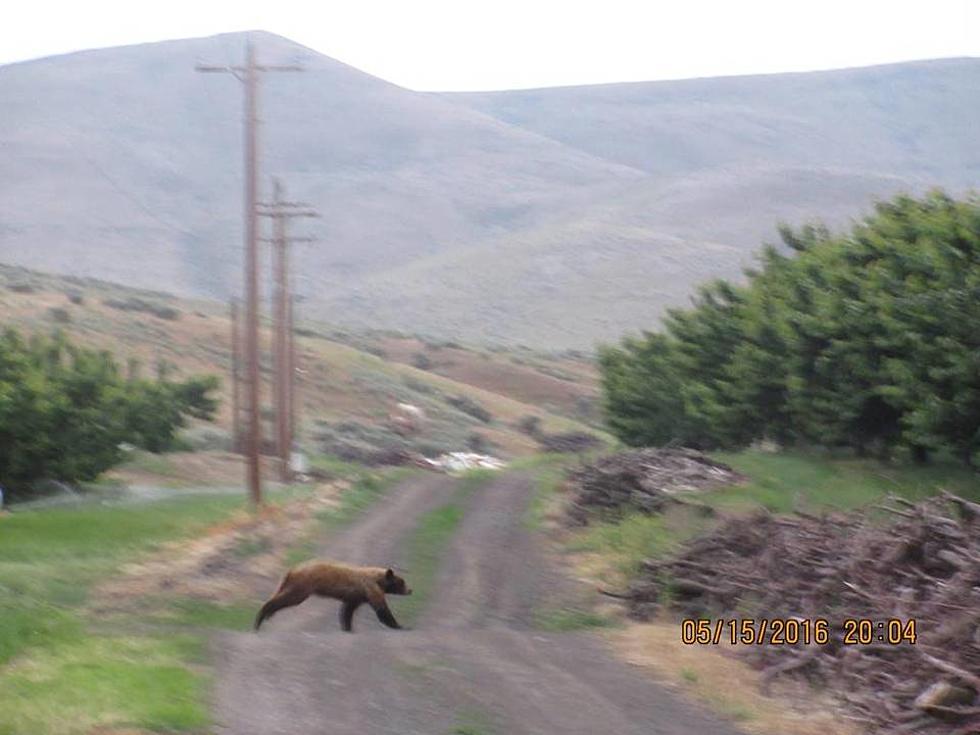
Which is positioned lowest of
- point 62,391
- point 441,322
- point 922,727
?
point 441,322

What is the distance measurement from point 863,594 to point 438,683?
3.38 metres

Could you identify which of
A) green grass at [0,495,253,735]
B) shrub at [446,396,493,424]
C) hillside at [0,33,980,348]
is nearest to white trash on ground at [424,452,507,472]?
shrub at [446,396,493,424]

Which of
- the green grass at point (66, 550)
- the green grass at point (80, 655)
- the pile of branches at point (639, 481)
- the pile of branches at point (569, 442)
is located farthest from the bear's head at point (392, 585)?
the pile of branches at point (569, 442)

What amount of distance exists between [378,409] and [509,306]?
60597 mm

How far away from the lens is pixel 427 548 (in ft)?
74.3

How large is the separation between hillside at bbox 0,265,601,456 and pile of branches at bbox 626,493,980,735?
3660 centimetres

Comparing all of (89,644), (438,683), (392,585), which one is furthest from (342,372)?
(438,683)

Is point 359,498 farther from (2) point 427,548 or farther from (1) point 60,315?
(1) point 60,315

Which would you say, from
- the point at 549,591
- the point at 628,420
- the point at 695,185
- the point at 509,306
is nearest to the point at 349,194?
the point at 695,185

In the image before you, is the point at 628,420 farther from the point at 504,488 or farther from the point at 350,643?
the point at 350,643

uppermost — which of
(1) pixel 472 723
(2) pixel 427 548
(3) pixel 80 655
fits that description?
(1) pixel 472 723

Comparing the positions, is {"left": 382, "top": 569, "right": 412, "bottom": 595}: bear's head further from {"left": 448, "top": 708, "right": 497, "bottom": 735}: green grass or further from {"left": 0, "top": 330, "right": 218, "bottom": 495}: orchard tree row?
{"left": 0, "top": 330, "right": 218, "bottom": 495}: orchard tree row

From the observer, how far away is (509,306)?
12900cm

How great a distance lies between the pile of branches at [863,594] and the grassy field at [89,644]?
454cm
